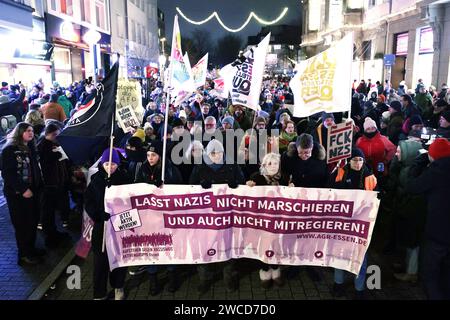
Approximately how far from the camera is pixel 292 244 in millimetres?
4828

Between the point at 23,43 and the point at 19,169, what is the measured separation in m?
19.6

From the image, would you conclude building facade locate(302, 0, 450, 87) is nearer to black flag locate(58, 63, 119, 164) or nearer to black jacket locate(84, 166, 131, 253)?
black flag locate(58, 63, 119, 164)

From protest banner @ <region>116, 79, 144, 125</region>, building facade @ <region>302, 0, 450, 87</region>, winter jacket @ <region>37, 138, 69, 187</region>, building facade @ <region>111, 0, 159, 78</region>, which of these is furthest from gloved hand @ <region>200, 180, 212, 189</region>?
building facade @ <region>111, 0, 159, 78</region>

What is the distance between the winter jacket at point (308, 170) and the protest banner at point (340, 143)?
15cm

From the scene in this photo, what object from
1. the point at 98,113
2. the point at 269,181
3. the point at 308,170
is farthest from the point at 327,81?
the point at 98,113

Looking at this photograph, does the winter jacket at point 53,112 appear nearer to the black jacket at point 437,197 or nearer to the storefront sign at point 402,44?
the black jacket at point 437,197

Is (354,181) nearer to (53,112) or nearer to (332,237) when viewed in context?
(332,237)

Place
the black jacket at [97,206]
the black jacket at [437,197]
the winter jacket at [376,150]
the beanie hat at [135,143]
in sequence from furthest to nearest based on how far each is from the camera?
the winter jacket at [376,150] < the beanie hat at [135,143] < the black jacket at [97,206] < the black jacket at [437,197]

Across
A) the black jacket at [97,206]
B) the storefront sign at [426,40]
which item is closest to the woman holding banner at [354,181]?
the black jacket at [97,206]

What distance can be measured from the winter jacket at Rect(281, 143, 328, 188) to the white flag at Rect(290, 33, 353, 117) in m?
0.68

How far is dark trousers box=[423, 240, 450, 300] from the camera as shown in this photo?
4.31m

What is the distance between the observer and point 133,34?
1841 inches

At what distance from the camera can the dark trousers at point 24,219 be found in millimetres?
5527

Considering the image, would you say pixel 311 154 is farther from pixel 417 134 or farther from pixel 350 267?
pixel 417 134
